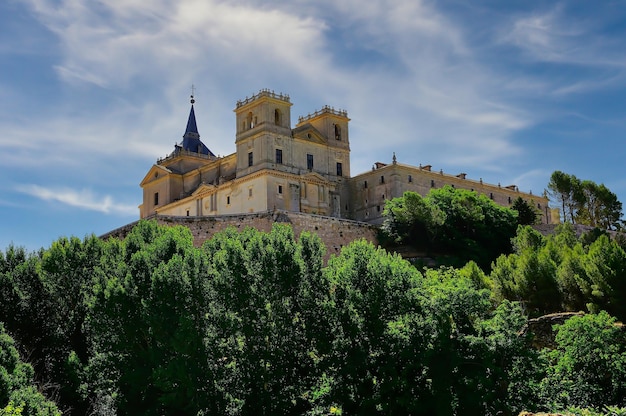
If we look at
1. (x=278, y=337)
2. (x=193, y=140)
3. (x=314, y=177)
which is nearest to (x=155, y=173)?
(x=193, y=140)

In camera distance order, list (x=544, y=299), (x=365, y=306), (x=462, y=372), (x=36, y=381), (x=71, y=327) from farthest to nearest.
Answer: (x=544, y=299)
(x=71, y=327)
(x=36, y=381)
(x=365, y=306)
(x=462, y=372)

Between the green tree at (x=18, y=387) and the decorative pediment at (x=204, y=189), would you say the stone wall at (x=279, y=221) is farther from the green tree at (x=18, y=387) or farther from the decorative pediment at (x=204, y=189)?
the green tree at (x=18, y=387)

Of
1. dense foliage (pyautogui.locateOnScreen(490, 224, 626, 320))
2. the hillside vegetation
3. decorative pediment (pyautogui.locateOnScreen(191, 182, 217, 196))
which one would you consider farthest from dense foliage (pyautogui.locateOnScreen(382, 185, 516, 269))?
the hillside vegetation

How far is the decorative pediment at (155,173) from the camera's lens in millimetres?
66500

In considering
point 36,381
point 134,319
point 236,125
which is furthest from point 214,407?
point 236,125

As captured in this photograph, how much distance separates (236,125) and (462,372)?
146 ft

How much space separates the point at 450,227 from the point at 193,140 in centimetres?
3136

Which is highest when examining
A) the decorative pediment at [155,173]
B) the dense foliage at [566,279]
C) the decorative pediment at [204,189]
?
the decorative pediment at [155,173]

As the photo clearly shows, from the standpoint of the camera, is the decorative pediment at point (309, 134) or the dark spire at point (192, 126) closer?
the decorative pediment at point (309, 134)

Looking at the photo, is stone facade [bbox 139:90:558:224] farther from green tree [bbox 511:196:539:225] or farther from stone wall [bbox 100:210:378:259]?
green tree [bbox 511:196:539:225]

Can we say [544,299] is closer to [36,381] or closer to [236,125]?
[36,381]

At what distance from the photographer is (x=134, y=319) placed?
1022 inches

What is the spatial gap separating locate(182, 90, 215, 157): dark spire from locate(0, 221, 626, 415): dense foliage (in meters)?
42.2

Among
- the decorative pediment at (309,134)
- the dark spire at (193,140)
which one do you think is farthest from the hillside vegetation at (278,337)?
the dark spire at (193,140)
